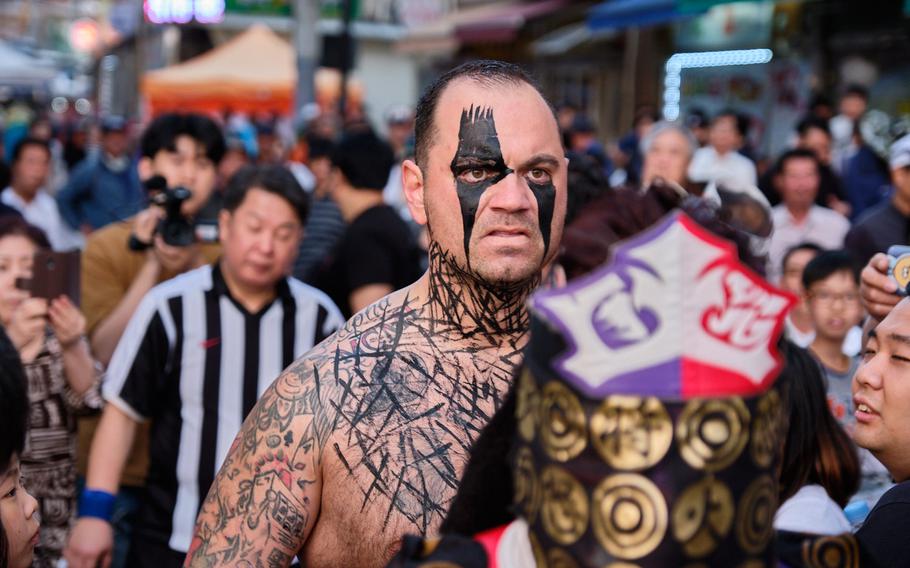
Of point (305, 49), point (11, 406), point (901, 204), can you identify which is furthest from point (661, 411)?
point (305, 49)

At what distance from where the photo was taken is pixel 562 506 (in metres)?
1.49

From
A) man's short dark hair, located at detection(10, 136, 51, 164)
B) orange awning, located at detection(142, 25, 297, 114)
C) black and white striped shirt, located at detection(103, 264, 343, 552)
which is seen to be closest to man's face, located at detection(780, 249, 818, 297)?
black and white striped shirt, located at detection(103, 264, 343, 552)

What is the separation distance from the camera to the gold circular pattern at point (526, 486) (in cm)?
154

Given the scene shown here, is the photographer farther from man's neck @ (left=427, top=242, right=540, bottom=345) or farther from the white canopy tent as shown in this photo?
the white canopy tent

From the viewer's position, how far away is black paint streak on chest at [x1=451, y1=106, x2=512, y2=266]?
263 cm

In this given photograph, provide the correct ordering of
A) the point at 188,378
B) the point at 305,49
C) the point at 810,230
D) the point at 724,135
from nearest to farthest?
the point at 188,378 < the point at 810,230 < the point at 724,135 < the point at 305,49

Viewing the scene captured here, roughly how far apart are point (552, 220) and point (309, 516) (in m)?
0.84

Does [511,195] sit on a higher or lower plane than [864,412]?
higher

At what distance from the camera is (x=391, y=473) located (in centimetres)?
255

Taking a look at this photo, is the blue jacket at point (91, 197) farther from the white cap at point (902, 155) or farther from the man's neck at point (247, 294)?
the white cap at point (902, 155)

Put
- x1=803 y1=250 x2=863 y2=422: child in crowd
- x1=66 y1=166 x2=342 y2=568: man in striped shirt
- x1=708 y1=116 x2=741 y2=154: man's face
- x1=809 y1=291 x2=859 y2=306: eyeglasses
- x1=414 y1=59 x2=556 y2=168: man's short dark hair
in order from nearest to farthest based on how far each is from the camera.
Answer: x1=414 y1=59 x2=556 y2=168: man's short dark hair, x1=66 y1=166 x2=342 y2=568: man in striped shirt, x1=803 y1=250 x2=863 y2=422: child in crowd, x1=809 y1=291 x2=859 y2=306: eyeglasses, x1=708 y1=116 x2=741 y2=154: man's face

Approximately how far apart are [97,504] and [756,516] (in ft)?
10.1

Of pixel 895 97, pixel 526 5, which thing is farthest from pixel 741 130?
pixel 526 5

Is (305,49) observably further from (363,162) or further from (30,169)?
(363,162)
